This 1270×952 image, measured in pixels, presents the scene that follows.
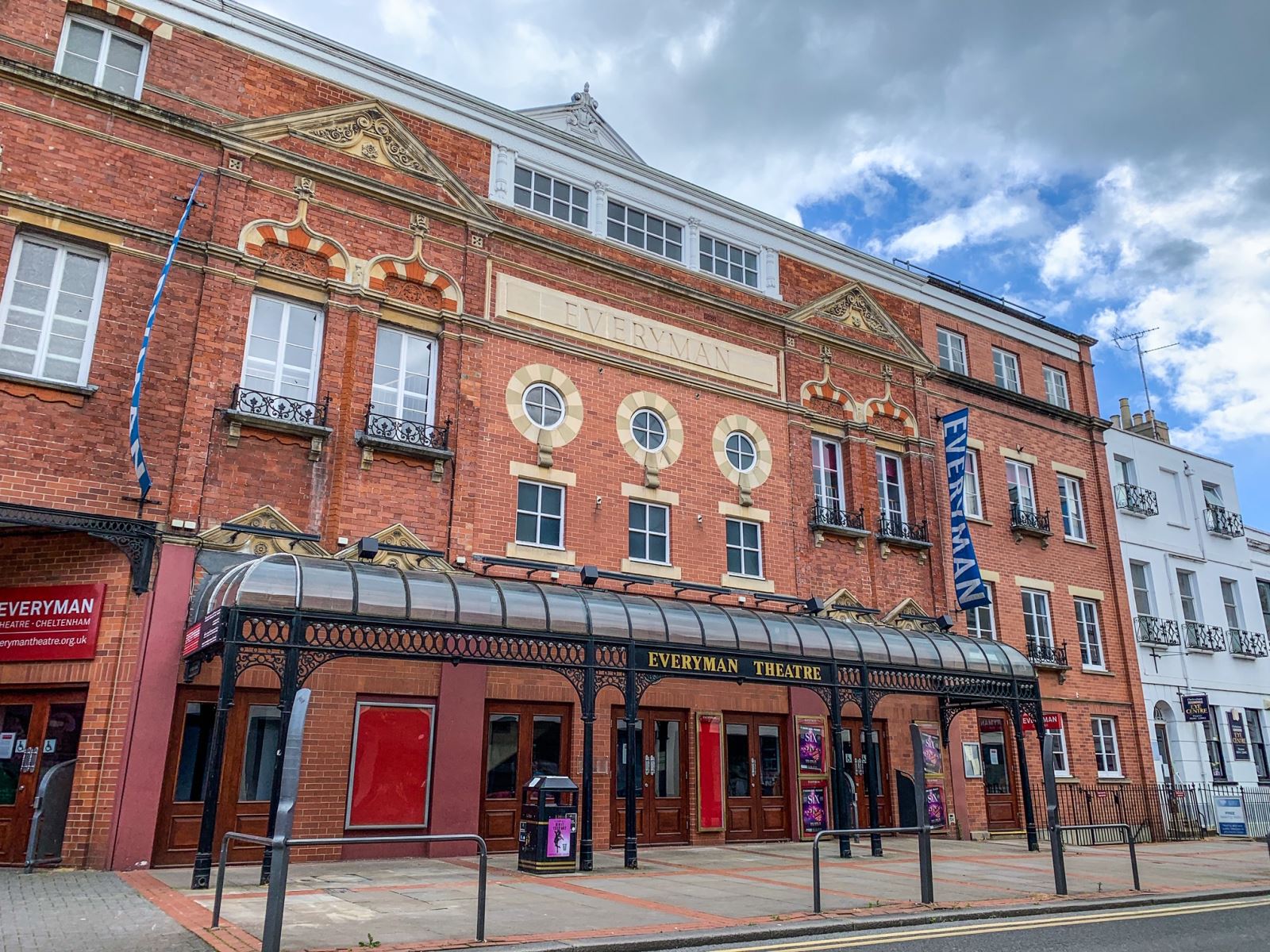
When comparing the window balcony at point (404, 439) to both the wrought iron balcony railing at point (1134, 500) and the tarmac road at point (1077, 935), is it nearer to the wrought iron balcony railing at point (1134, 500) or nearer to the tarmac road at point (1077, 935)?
the tarmac road at point (1077, 935)

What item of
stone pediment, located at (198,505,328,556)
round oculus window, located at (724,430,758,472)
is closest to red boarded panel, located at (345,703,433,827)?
stone pediment, located at (198,505,328,556)

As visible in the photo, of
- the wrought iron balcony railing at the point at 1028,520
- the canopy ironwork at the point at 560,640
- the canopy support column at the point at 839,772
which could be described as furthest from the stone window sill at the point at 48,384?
the wrought iron balcony railing at the point at 1028,520

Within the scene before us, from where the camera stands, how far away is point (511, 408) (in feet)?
55.7

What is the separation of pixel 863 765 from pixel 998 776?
415 cm

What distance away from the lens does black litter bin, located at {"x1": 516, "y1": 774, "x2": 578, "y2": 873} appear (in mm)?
12820

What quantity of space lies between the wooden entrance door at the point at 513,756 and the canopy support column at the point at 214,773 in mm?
4922

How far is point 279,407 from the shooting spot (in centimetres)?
1466

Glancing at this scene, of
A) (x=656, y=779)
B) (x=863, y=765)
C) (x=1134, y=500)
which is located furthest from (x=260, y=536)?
(x=1134, y=500)

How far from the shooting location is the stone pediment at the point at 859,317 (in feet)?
72.5

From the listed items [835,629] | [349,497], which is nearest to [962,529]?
[835,629]

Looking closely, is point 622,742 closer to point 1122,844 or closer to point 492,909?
point 492,909

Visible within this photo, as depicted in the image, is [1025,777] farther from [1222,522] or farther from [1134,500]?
[1222,522]

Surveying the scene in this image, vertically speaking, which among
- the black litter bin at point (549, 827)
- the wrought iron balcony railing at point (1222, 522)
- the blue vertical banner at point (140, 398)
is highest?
the wrought iron balcony railing at point (1222, 522)

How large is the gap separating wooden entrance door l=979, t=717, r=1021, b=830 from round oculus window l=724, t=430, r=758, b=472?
8.46 m
